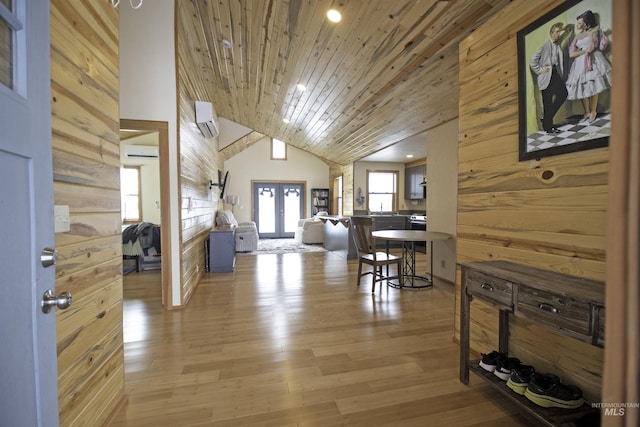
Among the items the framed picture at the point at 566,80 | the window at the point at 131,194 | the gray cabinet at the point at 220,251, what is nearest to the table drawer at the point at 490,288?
the framed picture at the point at 566,80

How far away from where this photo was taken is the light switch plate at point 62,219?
3.60 feet

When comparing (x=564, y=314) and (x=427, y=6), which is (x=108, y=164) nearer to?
(x=564, y=314)

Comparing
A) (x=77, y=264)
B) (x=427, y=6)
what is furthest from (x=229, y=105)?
(x=77, y=264)

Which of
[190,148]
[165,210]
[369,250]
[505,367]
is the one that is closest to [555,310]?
[505,367]

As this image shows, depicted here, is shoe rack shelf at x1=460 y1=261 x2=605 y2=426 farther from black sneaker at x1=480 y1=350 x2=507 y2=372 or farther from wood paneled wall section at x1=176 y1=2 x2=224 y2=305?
wood paneled wall section at x1=176 y1=2 x2=224 y2=305

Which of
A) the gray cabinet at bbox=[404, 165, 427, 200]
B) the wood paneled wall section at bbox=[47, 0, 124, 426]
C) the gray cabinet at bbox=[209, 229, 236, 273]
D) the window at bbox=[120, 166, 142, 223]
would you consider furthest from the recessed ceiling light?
the window at bbox=[120, 166, 142, 223]

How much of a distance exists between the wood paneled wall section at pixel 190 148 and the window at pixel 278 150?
16.4 feet

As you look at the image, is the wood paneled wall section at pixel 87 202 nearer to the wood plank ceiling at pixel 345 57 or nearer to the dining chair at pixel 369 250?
the wood plank ceiling at pixel 345 57

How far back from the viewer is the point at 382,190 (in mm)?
8328

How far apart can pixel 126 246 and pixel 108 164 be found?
12.7ft

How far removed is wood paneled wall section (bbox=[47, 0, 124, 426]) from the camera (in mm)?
1142

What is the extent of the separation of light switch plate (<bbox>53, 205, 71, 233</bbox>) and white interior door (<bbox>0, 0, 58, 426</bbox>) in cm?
30

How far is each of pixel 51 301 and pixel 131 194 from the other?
7.29m

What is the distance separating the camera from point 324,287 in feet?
12.9
